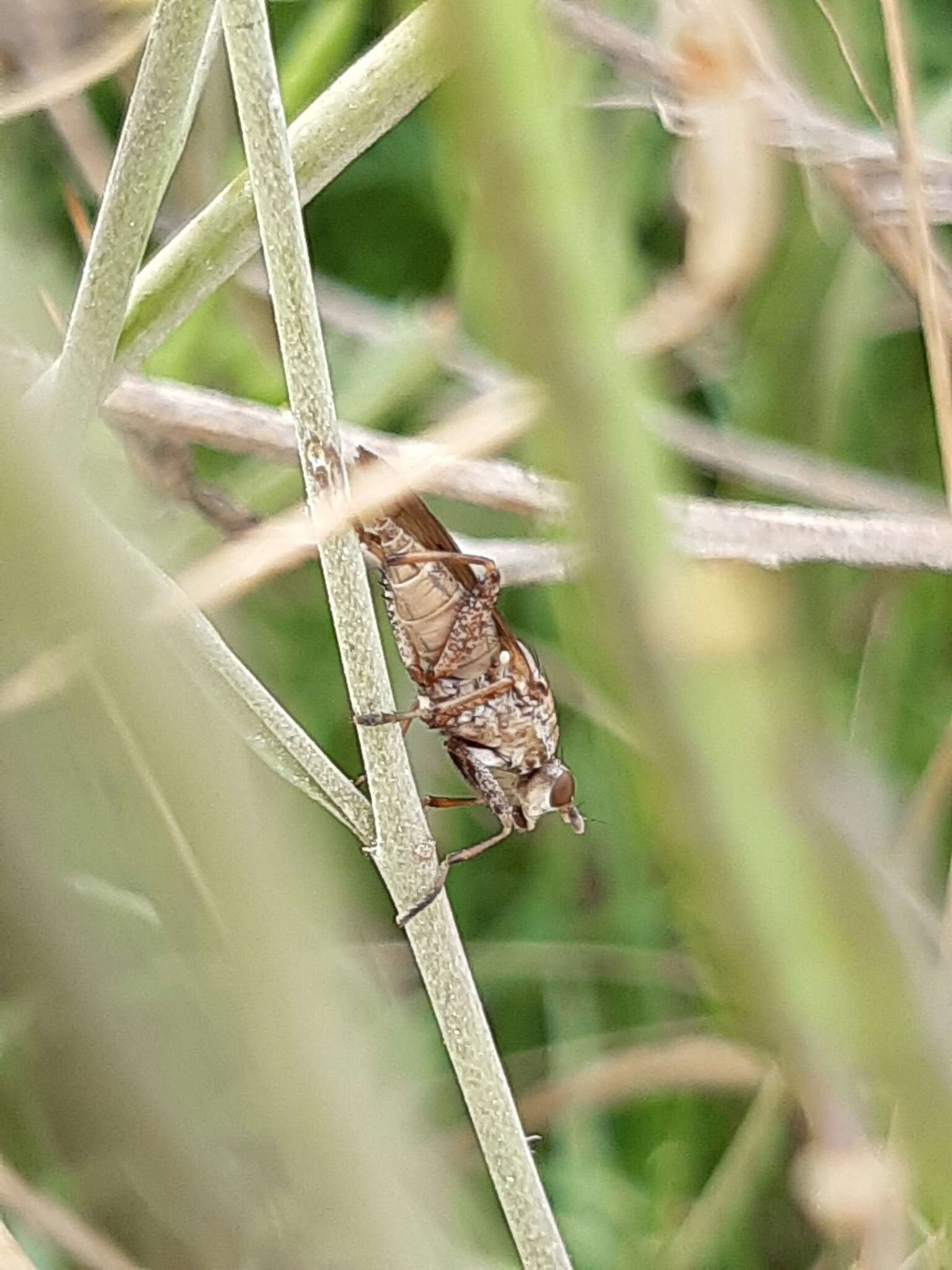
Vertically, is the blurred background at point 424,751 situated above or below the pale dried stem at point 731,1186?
above

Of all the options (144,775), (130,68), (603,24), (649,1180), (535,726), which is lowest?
(649,1180)

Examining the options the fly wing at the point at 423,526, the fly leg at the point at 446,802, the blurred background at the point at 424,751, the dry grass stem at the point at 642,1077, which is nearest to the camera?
the blurred background at the point at 424,751

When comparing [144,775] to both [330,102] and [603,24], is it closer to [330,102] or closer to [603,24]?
[330,102]

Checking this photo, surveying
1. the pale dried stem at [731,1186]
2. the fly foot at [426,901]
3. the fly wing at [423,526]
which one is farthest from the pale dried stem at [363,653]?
the pale dried stem at [731,1186]

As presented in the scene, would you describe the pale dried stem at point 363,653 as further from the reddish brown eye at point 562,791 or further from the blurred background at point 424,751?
the reddish brown eye at point 562,791

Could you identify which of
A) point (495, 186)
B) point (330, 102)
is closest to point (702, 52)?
point (330, 102)

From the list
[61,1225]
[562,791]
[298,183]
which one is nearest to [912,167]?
[298,183]
